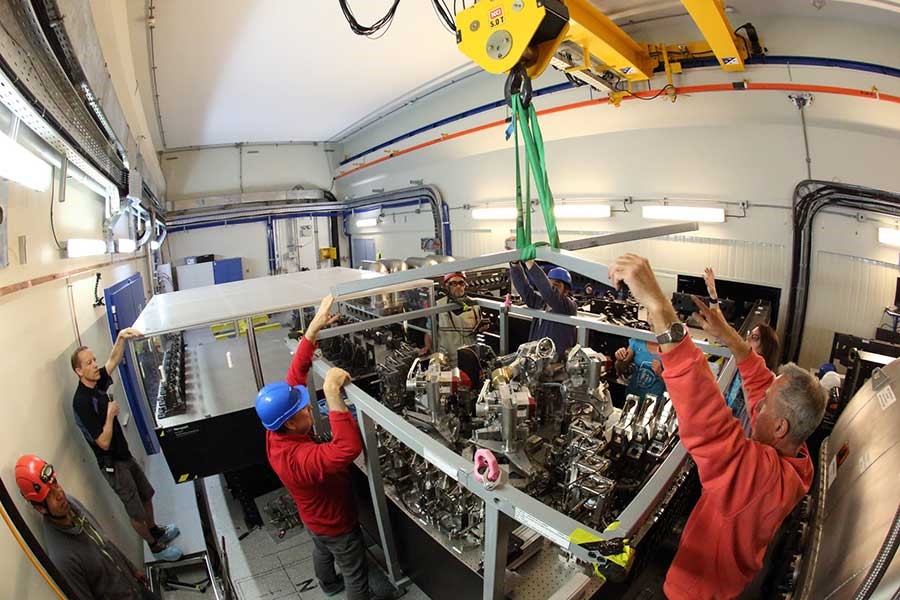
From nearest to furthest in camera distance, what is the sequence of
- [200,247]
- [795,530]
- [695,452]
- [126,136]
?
[695,452] → [795,530] → [126,136] → [200,247]

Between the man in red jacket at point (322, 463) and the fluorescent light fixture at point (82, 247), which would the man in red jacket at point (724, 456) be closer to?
the man in red jacket at point (322, 463)

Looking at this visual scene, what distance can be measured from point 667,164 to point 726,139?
2.10ft

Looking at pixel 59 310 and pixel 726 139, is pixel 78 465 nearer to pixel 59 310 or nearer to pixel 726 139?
pixel 59 310

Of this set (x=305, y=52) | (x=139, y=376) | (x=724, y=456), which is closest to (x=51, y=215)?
(x=139, y=376)

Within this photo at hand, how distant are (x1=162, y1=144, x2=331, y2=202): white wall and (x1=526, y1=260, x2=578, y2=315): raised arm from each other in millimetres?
10923

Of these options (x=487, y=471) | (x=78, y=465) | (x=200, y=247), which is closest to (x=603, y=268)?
(x=487, y=471)

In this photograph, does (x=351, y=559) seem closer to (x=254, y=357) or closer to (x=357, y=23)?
(x=254, y=357)

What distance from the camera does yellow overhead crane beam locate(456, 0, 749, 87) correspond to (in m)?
1.42

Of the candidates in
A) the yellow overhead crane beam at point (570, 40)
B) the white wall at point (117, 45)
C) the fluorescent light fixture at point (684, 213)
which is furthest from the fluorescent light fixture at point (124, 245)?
the fluorescent light fixture at point (684, 213)

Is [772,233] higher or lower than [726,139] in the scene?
lower

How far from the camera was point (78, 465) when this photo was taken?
103 inches

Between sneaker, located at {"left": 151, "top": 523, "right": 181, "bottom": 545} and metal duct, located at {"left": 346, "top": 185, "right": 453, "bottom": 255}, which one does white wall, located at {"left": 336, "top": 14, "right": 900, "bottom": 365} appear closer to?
metal duct, located at {"left": 346, "top": 185, "right": 453, "bottom": 255}

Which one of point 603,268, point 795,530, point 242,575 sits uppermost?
point 603,268

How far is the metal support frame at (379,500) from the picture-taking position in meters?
1.92
